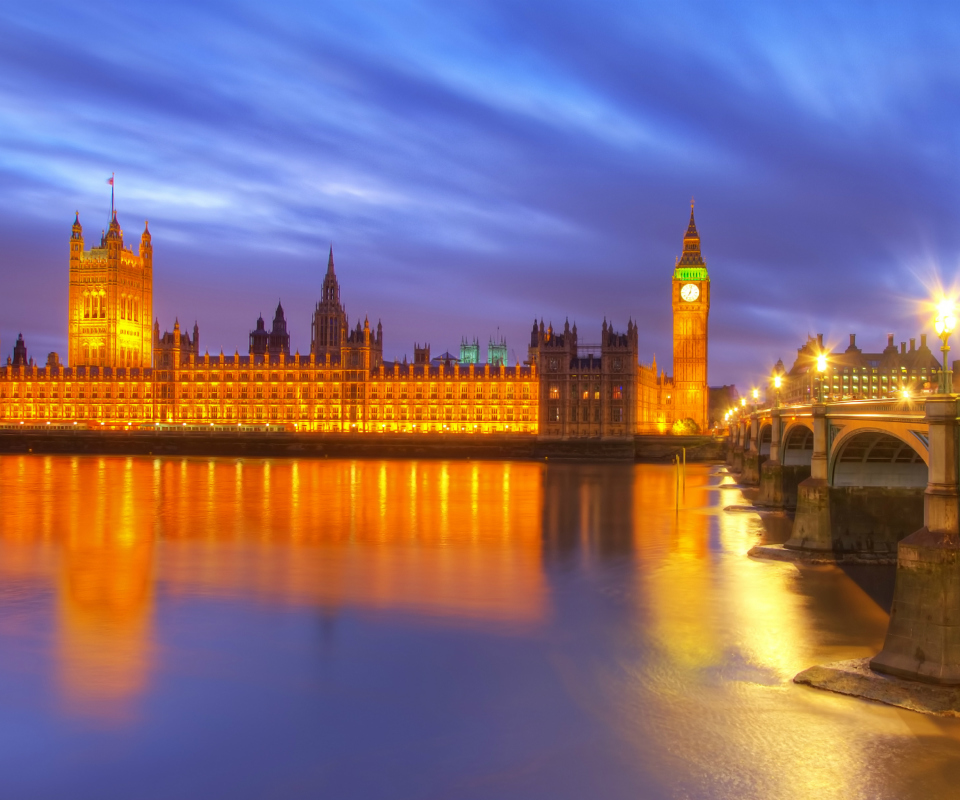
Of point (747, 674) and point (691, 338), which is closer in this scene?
point (747, 674)

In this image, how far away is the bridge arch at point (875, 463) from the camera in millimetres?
Answer: 28250

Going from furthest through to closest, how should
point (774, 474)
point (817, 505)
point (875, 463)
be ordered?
point (774, 474)
point (875, 463)
point (817, 505)

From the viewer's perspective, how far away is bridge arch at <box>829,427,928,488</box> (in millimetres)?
28250

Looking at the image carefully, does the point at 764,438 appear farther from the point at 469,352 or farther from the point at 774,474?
the point at 469,352

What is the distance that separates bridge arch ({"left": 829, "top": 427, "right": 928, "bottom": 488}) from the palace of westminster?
72386 millimetres

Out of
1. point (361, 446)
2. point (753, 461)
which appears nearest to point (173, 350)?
point (361, 446)

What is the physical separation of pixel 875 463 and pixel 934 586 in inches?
587

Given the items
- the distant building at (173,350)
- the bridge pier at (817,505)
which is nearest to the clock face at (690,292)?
the distant building at (173,350)

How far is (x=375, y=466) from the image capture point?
86.4 meters

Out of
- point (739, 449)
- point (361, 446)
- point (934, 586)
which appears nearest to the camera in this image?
point (934, 586)

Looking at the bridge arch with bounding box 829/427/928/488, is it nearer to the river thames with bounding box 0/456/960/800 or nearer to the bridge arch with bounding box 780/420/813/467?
the river thames with bounding box 0/456/960/800

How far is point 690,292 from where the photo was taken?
130 meters

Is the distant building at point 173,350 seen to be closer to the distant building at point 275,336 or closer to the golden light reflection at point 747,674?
the distant building at point 275,336

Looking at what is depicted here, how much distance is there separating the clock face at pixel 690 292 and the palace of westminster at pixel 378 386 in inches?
6.7
